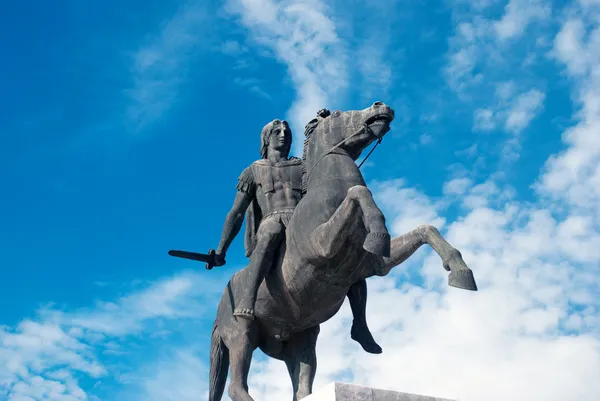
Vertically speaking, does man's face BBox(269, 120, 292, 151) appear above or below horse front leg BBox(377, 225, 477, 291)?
above

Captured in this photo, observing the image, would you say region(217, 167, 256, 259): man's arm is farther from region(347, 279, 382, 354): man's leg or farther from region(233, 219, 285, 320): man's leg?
region(347, 279, 382, 354): man's leg

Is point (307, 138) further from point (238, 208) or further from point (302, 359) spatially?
point (302, 359)

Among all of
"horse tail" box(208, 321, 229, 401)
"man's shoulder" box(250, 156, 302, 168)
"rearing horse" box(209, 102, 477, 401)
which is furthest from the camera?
"horse tail" box(208, 321, 229, 401)

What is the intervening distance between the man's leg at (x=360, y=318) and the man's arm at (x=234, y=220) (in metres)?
1.84

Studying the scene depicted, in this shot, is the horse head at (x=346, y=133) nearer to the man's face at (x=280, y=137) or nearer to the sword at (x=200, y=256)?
the man's face at (x=280, y=137)

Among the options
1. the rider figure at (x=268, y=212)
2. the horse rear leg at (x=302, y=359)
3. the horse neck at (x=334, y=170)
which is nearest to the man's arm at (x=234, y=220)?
the rider figure at (x=268, y=212)

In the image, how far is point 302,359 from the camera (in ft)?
31.9

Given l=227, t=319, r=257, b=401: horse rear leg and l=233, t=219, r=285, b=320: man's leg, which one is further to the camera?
l=227, t=319, r=257, b=401: horse rear leg

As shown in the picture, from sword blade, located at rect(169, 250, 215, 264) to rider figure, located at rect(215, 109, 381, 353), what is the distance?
0.09m

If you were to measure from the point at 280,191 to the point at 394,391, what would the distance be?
3588mm

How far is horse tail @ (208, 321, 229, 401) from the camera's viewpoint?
33.3 feet

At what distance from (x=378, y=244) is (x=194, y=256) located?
3.49 m

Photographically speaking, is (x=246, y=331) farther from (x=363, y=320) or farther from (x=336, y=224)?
(x=336, y=224)

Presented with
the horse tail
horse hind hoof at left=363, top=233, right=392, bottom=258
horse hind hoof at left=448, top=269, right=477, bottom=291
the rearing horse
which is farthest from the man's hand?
horse hind hoof at left=448, top=269, right=477, bottom=291
